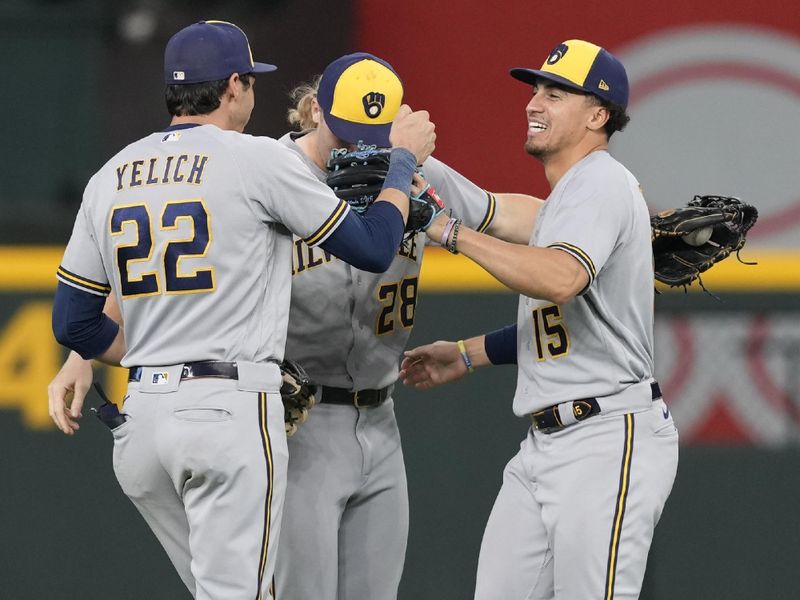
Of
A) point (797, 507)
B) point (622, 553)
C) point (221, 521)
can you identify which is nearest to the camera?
point (221, 521)

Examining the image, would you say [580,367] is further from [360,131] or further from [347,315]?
[360,131]

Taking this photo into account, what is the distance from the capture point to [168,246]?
3.17 meters

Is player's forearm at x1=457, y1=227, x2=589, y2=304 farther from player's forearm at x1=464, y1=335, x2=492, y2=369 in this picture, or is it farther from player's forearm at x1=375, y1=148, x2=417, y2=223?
player's forearm at x1=464, y1=335, x2=492, y2=369

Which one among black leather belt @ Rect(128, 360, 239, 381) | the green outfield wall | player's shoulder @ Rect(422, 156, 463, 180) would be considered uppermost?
player's shoulder @ Rect(422, 156, 463, 180)

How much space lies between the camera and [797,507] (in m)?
4.72

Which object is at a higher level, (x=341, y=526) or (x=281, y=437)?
(x=281, y=437)

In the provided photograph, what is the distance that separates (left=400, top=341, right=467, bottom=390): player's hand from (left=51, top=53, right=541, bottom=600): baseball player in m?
0.16

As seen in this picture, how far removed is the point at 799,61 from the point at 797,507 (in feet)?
11.7

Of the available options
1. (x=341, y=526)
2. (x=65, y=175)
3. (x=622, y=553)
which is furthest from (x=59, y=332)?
(x=65, y=175)

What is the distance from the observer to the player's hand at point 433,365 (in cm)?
400

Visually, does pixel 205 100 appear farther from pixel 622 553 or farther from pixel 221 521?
pixel 622 553

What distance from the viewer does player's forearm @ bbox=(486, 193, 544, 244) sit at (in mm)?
4043

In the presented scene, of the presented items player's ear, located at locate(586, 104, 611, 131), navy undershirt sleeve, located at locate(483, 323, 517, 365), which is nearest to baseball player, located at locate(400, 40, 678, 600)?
player's ear, located at locate(586, 104, 611, 131)

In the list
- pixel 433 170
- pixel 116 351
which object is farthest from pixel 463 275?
pixel 116 351
